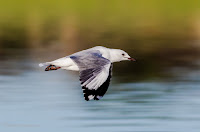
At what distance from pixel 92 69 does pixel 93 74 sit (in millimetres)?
108

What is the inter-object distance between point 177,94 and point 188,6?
25.5 metres

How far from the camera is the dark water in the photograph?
12.4 metres

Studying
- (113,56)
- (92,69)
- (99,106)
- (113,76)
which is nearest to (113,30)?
(113,76)

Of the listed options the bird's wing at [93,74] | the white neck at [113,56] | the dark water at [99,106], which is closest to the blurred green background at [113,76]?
the dark water at [99,106]

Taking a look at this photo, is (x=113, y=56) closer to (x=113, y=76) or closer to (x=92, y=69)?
(x=92, y=69)

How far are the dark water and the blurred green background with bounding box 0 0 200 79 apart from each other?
1651 mm

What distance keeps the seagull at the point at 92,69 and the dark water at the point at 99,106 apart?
9.83 ft

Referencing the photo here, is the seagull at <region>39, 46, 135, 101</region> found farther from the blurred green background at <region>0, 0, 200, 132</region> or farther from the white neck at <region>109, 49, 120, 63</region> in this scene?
the blurred green background at <region>0, 0, 200, 132</region>

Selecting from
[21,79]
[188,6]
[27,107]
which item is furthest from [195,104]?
[188,6]

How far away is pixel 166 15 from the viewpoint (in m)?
34.7

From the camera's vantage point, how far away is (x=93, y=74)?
8469mm

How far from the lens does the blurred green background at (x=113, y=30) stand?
806 inches

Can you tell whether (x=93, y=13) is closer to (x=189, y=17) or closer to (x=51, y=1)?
(x=189, y=17)

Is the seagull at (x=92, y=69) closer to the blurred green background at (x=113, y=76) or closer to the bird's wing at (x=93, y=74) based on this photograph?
the bird's wing at (x=93, y=74)
